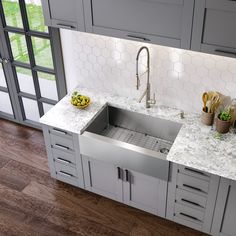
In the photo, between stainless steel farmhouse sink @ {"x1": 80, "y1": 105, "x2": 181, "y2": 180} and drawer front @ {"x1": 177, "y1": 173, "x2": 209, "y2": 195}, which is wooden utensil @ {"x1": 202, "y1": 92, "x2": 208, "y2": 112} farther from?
drawer front @ {"x1": 177, "y1": 173, "x2": 209, "y2": 195}

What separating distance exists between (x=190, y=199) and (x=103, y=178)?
2.90 feet

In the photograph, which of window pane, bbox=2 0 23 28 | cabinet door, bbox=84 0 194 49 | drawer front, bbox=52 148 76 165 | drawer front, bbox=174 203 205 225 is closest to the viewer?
cabinet door, bbox=84 0 194 49

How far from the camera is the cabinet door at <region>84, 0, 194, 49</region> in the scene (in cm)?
265

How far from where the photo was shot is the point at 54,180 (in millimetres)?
4027

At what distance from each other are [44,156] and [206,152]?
214 cm

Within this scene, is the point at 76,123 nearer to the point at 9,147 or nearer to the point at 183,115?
the point at 183,115

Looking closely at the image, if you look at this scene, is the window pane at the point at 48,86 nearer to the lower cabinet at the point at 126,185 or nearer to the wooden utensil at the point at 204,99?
the lower cabinet at the point at 126,185

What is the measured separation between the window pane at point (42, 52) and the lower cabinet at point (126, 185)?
4.17 feet

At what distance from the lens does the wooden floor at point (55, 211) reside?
137 inches

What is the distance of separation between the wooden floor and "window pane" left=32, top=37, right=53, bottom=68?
116 cm

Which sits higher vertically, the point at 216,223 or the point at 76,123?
the point at 76,123

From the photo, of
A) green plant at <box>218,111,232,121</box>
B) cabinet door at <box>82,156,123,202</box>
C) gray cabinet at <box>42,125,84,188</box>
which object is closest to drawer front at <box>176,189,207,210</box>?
cabinet door at <box>82,156,123,202</box>

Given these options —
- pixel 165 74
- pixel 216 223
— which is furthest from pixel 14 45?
pixel 216 223

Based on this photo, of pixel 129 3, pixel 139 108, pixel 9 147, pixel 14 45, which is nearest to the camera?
pixel 129 3
